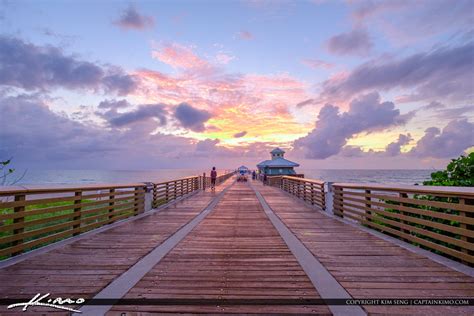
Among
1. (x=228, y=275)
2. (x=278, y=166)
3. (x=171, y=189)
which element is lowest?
(x=228, y=275)

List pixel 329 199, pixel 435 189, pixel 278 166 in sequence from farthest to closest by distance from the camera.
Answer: pixel 278 166, pixel 329 199, pixel 435 189

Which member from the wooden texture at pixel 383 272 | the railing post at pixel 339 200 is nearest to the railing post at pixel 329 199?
the railing post at pixel 339 200

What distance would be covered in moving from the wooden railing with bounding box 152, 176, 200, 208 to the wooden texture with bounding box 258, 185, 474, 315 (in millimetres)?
7037

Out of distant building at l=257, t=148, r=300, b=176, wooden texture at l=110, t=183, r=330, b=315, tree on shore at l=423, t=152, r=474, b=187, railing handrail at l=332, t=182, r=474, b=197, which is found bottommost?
wooden texture at l=110, t=183, r=330, b=315

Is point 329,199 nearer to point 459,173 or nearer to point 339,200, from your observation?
point 339,200

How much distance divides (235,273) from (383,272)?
7.89 feet

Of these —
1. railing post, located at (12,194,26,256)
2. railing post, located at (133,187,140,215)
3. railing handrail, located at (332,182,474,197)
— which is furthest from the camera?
railing post, located at (133,187,140,215)

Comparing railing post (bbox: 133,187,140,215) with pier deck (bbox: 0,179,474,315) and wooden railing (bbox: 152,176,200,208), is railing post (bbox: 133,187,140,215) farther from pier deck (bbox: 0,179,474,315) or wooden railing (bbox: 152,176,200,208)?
pier deck (bbox: 0,179,474,315)

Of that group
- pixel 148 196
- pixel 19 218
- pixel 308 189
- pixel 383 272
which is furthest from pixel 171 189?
pixel 383 272

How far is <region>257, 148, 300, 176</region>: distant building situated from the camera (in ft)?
122

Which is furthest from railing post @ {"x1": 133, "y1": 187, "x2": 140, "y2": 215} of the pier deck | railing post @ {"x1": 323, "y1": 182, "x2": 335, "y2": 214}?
railing post @ {"x1": 323, "y1": 182, "x2": 335, "y2": 214}

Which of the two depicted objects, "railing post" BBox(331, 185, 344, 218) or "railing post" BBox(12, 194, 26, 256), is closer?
"railing post" BBox(12, 194, 26, 256)

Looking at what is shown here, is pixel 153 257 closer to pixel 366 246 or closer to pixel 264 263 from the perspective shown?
pixel 264 263

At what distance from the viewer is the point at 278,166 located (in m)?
37.1
